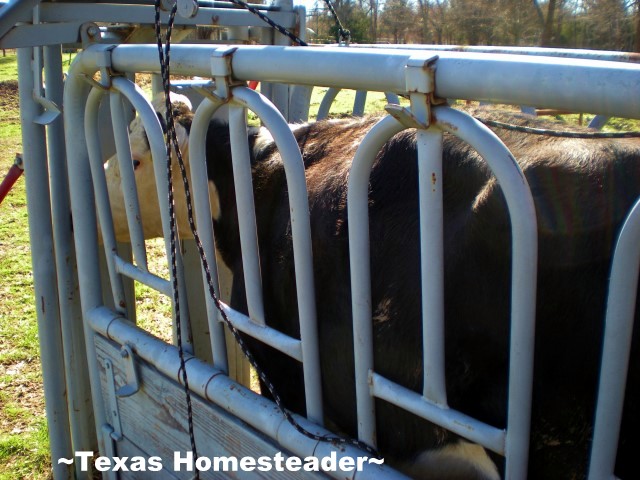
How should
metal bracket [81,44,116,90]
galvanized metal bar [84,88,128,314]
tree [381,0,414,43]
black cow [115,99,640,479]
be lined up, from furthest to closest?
tree [381,0,414,43]
galvanized metal bar [84,88,128,314]
metal bracket [81,44,116,90]
black cow [115,99,640,479]

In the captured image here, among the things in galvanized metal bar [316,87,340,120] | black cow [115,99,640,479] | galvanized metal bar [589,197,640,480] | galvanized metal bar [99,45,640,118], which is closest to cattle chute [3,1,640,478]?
galvanized metal bar [99,45,640,118]

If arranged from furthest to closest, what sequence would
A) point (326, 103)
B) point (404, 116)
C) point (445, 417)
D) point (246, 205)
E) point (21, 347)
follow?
point (21, 347)
point (326, 103)
point (246, 205)
point (445, 417)
point (404, 116)

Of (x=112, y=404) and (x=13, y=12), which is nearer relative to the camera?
(x=13, y=12)

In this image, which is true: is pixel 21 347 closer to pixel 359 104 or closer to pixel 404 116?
pixel 359 104

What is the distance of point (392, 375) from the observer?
5.95 feet

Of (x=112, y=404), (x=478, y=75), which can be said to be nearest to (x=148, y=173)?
(x=112, y=404)

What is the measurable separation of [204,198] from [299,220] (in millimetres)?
354

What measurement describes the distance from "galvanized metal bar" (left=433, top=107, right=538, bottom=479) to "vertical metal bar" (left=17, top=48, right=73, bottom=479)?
4.91 feet

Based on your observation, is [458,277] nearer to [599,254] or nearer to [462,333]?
[462,333]

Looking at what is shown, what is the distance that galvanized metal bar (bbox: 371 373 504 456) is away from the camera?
114 centimetres

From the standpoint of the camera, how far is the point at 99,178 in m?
1.89

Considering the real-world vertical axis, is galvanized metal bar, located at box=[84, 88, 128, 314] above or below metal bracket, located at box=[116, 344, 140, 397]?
above

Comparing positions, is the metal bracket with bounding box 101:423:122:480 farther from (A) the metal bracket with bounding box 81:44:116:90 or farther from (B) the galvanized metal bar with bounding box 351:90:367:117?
(B) the galvanized metal bar with bounding box 351:90:367:117

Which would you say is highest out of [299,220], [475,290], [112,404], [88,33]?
[88,33]
